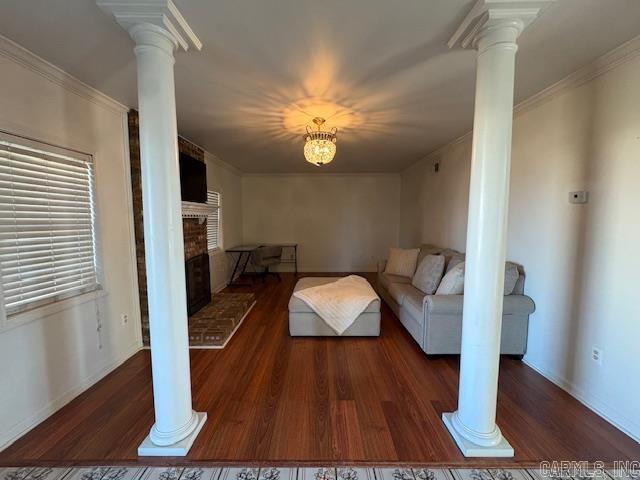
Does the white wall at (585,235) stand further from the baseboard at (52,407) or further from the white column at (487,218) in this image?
the baseboard at (52,407)

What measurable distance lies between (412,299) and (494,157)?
6.38 ft

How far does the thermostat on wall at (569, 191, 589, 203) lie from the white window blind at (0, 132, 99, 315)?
3.88 metres

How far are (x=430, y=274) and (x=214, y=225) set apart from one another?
3.84m

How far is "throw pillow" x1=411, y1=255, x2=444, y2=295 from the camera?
3.34 metres

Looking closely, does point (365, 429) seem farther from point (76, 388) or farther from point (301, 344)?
point (76, 388)

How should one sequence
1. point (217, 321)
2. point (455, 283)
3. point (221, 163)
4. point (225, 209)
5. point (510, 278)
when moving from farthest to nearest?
point (225, 209)
point (221, 163)
point (217, 321)
point (455, 283)
point (510, 278)

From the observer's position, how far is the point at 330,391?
2.20m

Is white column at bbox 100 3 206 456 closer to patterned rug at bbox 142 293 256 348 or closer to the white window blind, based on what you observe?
the white window blind

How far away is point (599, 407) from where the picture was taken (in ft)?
6.34

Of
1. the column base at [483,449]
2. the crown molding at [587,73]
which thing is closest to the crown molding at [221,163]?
the crown molding at [587,73]

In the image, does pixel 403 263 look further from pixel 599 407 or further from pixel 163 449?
pixel 163 449

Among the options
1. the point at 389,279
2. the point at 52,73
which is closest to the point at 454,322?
the point at 389,279

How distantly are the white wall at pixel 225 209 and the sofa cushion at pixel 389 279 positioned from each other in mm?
2884

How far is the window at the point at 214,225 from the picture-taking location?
493 centimetres
